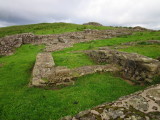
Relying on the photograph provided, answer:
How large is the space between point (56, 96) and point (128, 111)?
746 centimetres

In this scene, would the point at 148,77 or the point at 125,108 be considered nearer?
the point at 125,108

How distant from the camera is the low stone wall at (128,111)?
Answer: 6430mm

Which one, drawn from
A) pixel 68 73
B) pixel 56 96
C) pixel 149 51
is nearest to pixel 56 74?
pixel 68 73

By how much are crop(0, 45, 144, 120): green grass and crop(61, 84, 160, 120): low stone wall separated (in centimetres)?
414

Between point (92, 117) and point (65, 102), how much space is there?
18.9 feet

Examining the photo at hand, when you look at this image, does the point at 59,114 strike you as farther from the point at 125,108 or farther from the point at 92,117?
the point at 125,108

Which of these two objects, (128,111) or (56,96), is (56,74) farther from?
(128,111)

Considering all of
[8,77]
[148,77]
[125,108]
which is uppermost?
[125,108]

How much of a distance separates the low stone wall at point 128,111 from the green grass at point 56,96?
414 centimetres

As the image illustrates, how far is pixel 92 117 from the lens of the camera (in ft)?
21.6

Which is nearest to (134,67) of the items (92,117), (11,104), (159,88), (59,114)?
(159,88)

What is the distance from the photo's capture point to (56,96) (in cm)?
1286

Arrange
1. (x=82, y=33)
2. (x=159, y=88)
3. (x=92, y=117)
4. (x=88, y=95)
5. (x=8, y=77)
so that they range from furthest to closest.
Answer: (x=82, y=33) < (x=8, y=77) < (x=88, y=95) < (x=159, y=88) < (x=92, y=117)

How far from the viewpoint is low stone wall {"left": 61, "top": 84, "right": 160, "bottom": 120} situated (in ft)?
21.1
